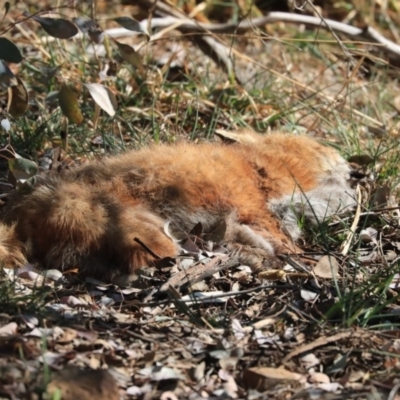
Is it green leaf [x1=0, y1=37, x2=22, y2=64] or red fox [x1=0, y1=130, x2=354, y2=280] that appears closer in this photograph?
green leaf [x1=0, y1=37, x2=22, y2=64]

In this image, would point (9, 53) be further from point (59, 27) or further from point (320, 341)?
point (320, 341)

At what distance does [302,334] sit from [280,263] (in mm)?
933

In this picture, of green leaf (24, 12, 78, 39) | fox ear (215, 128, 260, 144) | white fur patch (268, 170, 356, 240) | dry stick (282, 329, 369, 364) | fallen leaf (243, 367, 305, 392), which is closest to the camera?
fallen leaf (243, 367, 305, 392)

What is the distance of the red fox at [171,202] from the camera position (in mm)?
4145

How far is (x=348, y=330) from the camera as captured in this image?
11.4 feet

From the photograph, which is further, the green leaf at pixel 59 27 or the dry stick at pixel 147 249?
the dry stick at pixel 147 249

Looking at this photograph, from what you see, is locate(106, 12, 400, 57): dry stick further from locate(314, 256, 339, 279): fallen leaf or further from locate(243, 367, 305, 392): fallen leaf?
locate(243, 367, 305, 392): fallen leaf

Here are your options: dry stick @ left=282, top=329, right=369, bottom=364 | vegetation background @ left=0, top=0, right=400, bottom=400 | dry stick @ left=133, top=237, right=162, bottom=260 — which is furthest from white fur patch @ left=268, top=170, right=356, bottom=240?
dry stick @ left=282, top=329, right=369, bottom=364

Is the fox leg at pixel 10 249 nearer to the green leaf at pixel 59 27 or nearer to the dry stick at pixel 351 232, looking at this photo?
the green leaf at pixel 59 27

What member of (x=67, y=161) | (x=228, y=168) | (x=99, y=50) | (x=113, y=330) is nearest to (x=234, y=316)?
(x=113, y=330)

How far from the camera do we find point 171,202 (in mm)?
4551

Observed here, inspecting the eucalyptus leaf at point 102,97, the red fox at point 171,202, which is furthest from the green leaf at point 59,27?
the red fox at point 171,202

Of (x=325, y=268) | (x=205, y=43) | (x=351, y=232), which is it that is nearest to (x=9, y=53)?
(x=325, y=268)

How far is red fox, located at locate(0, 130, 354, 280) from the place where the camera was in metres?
4.14
